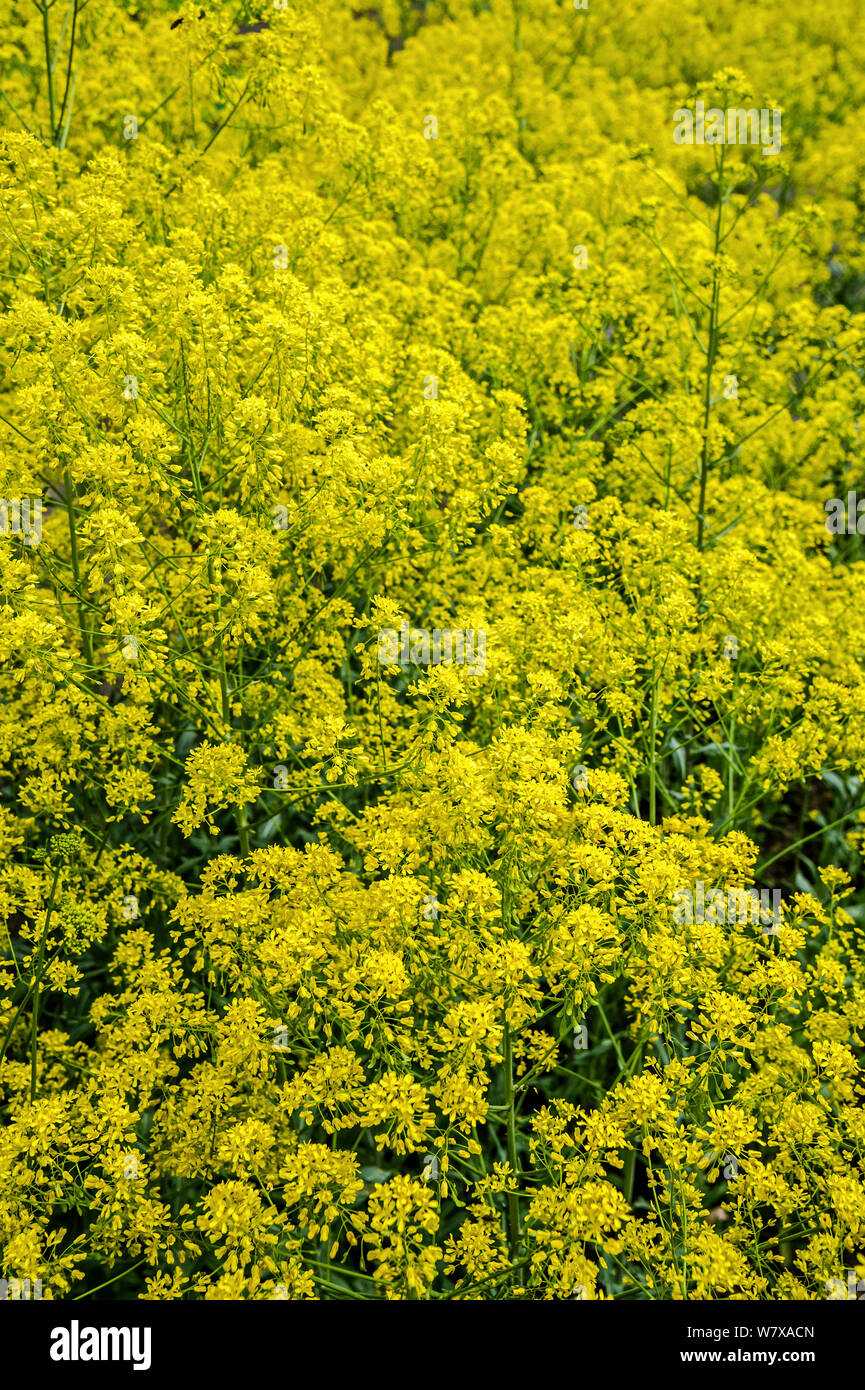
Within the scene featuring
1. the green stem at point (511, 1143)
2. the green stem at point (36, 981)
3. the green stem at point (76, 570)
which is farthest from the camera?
the green stem at point (76, 570)

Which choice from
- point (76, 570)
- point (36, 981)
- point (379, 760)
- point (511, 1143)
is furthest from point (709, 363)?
point (36, 981)

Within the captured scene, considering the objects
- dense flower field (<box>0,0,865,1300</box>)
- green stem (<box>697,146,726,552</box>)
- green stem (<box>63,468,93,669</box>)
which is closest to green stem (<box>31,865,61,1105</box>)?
dense flower field (<box>0,0,865,1300</box>)

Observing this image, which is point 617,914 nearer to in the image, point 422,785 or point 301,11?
point 422,785

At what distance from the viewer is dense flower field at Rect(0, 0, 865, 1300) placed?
3424mm

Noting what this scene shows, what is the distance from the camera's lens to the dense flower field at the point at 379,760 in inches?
135

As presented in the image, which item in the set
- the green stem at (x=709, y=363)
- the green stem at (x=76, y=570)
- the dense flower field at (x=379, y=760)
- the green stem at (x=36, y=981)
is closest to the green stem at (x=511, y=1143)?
the dense flower field at (x=379, y=760)

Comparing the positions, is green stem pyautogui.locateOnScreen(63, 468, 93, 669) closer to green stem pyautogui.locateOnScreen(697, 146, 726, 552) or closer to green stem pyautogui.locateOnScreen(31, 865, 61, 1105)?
green stem pyautogui.locateOnScreen(31, 865, 61, 1105)

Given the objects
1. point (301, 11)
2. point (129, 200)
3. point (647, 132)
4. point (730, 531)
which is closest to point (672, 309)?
point (730, 531)

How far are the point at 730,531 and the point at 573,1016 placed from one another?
4.23 m

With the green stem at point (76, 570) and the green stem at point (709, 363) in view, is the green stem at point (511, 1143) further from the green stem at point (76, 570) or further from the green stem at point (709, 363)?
the green stem at point (709, 363)

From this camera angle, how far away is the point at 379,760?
14.4 feet

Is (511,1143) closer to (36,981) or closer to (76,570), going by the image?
(36,981)

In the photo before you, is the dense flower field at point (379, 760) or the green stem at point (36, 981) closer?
the dense flower field at point (379, 760)

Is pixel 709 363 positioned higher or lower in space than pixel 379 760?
higher
